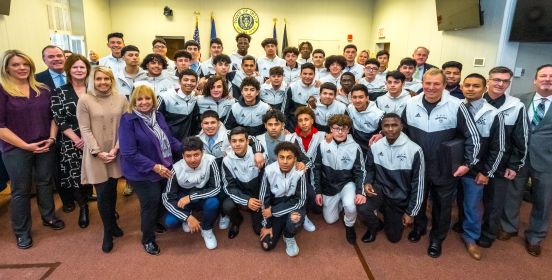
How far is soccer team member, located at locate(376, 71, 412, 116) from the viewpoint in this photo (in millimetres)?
3291

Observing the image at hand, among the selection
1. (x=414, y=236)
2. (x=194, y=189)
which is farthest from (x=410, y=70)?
(x=194, y=189)

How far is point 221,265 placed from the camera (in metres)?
2.41

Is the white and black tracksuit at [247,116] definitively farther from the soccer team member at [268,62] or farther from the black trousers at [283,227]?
the soccer team member at [268,62]

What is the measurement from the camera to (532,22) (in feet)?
13.2

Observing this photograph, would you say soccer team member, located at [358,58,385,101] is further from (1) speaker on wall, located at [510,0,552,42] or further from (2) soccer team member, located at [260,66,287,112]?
(1) speaker on wall, located at [510,0,552,42]

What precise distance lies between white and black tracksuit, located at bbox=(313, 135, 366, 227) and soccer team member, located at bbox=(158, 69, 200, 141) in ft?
4.57

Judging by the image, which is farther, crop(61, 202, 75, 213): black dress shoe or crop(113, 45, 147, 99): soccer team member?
crop(113, 45, 147, 99): soccer team member

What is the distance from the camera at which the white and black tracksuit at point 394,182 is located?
2.58 m

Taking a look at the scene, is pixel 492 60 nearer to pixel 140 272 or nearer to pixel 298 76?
pixel 298 76

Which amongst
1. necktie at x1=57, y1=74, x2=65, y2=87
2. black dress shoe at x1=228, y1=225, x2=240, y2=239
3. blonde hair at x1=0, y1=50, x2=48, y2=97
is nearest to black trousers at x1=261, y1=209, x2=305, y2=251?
black dress shoe at x1=228, y1=225, x2=240, y2=239

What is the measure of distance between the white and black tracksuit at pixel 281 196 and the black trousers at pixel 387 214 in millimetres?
559

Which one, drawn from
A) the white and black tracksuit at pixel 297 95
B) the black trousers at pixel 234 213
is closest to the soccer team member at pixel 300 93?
the white and black tracksuit at pixel 297 95

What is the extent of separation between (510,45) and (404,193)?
3.44 metres

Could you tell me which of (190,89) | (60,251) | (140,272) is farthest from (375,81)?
(60,251)
